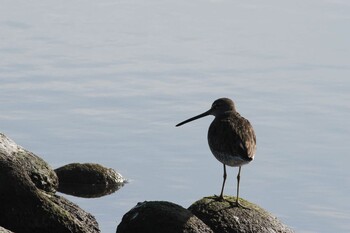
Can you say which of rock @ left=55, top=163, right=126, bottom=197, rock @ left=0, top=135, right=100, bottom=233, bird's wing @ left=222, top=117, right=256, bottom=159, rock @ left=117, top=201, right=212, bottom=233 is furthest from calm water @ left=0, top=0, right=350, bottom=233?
bird's wing @ left=222, top=117, right=256, bottom=159

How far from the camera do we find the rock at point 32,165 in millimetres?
14578

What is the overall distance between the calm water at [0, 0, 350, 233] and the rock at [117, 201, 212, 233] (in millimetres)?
2032

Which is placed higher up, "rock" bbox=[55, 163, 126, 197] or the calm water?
the calm water

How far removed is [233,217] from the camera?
13891 millimetres

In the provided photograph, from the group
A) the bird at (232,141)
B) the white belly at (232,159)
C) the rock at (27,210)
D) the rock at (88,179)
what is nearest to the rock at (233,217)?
the bird at (232,141)

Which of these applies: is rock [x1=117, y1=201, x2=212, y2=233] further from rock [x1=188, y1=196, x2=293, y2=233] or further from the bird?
the bird

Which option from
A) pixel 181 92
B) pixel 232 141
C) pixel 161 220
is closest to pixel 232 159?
pixel 232 141

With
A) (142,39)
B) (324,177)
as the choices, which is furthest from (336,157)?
(142,39)

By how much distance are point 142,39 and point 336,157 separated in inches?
338

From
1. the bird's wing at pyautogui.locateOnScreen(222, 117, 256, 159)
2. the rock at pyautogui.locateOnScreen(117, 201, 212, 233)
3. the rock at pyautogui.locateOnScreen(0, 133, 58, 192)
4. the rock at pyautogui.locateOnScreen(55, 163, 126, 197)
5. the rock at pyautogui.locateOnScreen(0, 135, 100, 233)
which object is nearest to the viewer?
the rock at pyautogui.locateOnScreen(117, 201, 212, 233)

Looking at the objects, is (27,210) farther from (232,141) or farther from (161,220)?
(232,141)

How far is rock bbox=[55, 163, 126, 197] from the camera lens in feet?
58.1

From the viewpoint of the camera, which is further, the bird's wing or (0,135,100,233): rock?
the bird's wing

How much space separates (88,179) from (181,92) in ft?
15.3
